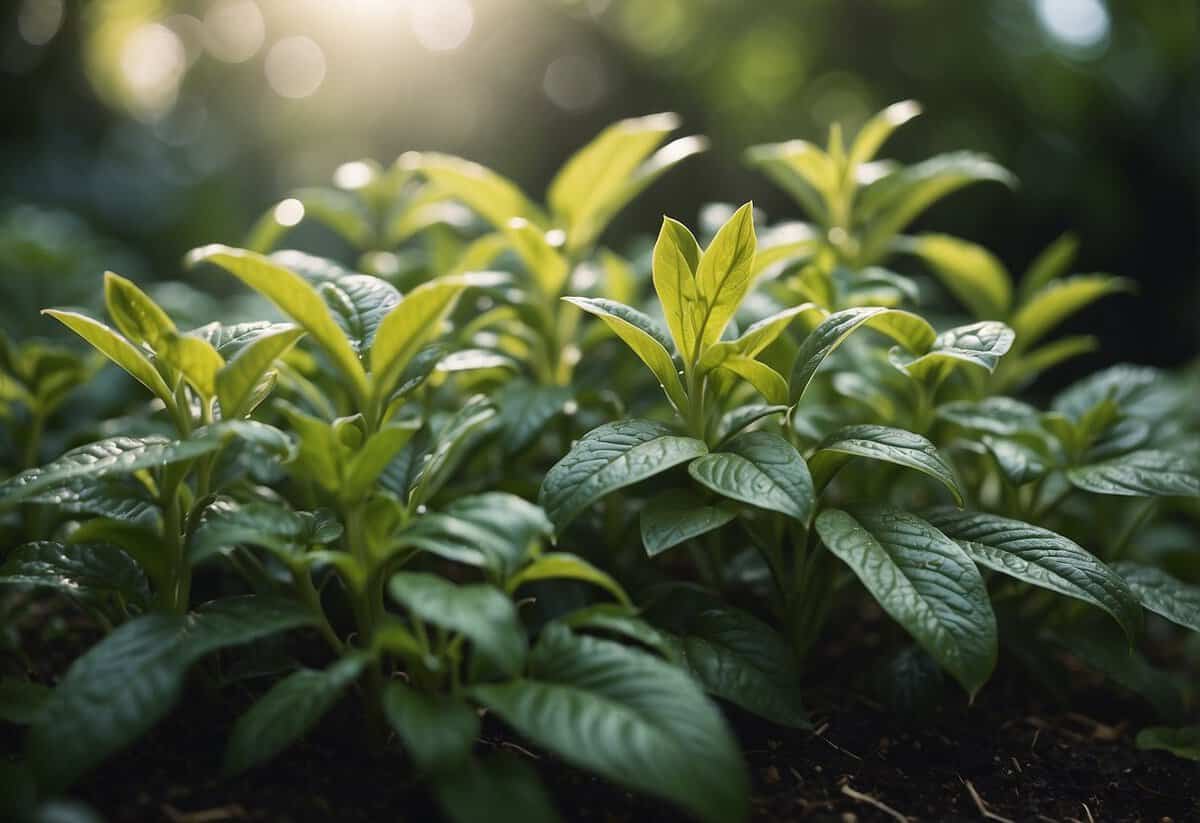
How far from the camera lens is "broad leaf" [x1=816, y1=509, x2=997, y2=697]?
106cm

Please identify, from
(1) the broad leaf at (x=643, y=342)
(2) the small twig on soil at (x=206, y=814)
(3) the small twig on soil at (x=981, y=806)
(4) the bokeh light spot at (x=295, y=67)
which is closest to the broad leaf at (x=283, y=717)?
(2) the small twig on soil at (x=206, y=814)

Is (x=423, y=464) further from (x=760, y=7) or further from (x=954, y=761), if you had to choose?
(x=760, y=7)

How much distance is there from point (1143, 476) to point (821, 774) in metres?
0.73

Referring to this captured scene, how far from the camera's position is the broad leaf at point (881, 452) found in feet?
3.80

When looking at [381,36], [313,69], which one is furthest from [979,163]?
[313,69]

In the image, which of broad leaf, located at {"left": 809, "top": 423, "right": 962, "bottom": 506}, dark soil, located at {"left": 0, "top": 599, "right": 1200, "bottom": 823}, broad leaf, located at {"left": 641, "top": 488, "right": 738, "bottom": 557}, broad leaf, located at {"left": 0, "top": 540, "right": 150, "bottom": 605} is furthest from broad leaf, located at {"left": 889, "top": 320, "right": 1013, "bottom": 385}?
broad leaf, located at {"left": 0, "top": 540, "right": 150, "bottom": 605}

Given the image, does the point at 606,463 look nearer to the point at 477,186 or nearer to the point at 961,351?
the point at 961,351

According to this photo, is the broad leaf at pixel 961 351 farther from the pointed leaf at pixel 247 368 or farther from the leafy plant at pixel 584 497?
the pointed leaf at pixel 247 368

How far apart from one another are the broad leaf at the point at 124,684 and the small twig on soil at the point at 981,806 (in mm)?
980

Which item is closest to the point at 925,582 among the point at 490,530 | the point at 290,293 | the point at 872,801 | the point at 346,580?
the point at 872,801

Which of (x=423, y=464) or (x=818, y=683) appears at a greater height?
(x=423, y=464)

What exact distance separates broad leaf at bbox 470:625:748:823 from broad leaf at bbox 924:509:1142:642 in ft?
1.77

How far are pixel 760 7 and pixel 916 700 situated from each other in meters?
3.93

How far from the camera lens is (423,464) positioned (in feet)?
4.40
